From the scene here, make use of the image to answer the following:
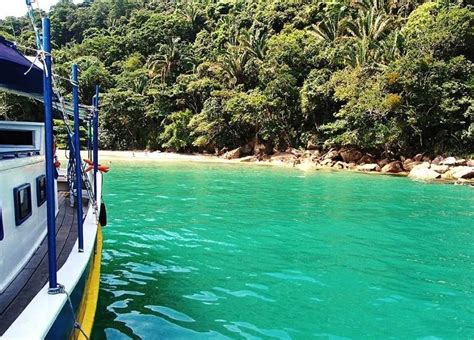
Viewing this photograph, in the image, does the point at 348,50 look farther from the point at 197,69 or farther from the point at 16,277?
the point at 16,277

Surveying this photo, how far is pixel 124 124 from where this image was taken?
52.8m

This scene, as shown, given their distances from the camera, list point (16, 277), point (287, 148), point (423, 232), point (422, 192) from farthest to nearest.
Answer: point (287, 148) < point (422, 192) < point (423, 232) < point (16, 277)

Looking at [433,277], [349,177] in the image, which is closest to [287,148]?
[349,177]

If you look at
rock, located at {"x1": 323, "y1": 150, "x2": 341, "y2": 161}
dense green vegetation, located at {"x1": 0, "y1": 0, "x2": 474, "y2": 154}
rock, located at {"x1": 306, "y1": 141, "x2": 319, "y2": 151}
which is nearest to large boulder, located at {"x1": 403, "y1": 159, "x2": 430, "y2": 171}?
dense green vegetation, located at {"x1": 0, "y1": 0, "x2": 474, "y2": 154}

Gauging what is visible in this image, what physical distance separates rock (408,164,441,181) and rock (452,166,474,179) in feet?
3.62

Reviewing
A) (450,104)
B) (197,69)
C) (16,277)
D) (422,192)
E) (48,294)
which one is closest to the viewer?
(48,294)

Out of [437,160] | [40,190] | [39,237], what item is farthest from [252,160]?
[39,237]

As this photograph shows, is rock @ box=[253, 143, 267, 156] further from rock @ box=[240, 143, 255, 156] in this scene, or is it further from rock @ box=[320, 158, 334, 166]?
rock @ box=[320, 158, 334, 166]

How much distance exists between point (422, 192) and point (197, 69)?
34.8 m

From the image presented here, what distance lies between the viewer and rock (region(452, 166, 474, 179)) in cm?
2725

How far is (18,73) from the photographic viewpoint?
191 inches

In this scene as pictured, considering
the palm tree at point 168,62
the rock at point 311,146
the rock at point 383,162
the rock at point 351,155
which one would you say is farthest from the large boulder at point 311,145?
the palm tree at point 168,62

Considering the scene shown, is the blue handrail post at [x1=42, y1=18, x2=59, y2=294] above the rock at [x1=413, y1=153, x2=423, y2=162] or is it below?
above

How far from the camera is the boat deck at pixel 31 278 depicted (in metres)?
4.12
